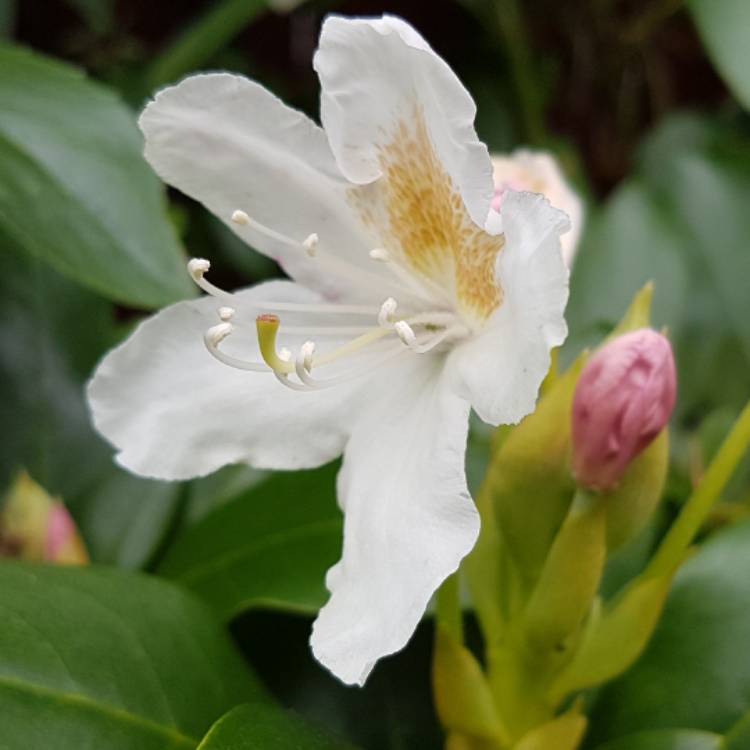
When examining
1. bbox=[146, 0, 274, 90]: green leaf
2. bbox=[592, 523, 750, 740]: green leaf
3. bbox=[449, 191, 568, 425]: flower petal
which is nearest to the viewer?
bbox=[449, 191, 568, 425]: flower petal

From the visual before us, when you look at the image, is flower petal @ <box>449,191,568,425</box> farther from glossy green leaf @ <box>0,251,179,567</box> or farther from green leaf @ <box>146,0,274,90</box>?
green leaf @ <box>146,0,274,90</box>

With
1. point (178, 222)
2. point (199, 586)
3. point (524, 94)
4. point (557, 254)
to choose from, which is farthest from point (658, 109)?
point (557, 254)

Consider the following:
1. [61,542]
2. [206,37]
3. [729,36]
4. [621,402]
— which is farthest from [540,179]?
[206,37]

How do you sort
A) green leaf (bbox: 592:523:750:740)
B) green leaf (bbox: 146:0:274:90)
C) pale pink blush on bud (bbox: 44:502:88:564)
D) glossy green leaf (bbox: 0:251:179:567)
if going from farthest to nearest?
green leaf (bbox: 146:0:274:90), glossy green leaf (bbox: 0:251:179:567), pale pink blush on bud (bbox: 44:502:88:564), green leaf (bbox: 592:523:750:740)

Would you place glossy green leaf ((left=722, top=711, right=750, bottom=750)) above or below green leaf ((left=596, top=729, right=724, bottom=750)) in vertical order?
above

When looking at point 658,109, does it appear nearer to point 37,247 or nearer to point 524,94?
point 524,94

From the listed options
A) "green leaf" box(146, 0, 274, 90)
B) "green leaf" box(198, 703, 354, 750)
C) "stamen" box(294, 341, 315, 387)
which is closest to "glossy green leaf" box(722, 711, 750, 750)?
"green leaf" box(198, 703, 354, 750)
